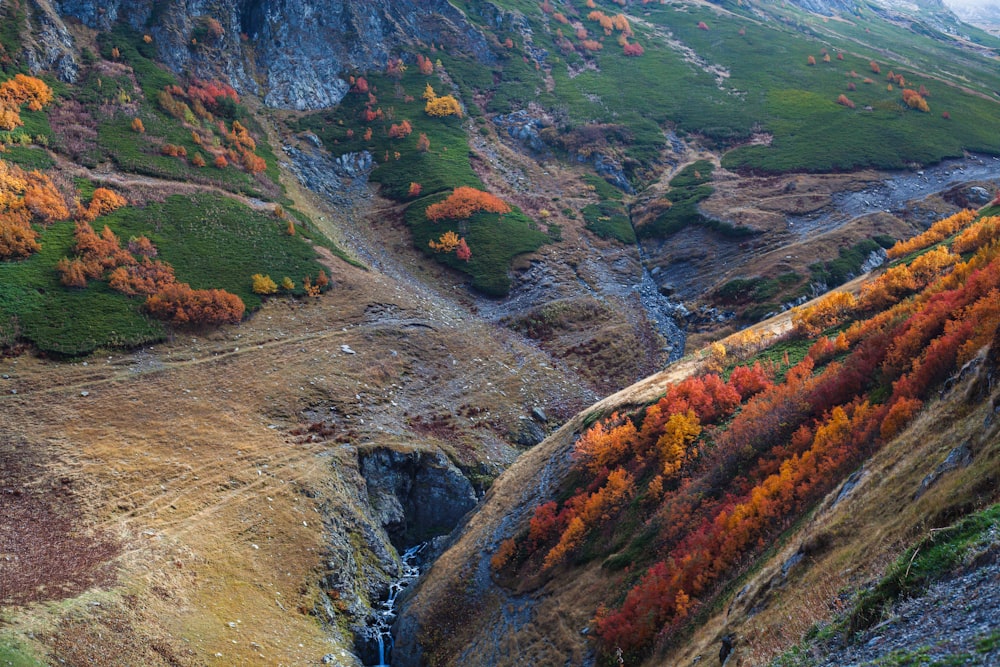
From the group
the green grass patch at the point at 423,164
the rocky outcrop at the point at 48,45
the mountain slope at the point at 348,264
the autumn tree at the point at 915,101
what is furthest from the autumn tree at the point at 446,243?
the autumn tree at the point at 915,101

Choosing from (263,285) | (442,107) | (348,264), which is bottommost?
(263,285)

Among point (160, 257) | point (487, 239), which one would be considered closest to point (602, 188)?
point (487, 239)

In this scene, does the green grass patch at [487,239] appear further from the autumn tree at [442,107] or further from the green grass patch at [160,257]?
the autumn tree at [442,107]

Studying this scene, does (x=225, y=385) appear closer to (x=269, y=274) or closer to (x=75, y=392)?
(x=75, y=392)

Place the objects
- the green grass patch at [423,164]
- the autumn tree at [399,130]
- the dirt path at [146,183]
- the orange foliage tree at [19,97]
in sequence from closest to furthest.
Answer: the orange foliage tree at [19,97] < the dirt path at [146,183] < the green grass patch at [423,164] < the autumn tree at [399,130]

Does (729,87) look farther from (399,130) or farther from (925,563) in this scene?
(925,563)

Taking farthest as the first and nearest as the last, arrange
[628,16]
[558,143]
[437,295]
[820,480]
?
1. [628,16]
2. [558,143]
3. [437,295]
4. [820,480]

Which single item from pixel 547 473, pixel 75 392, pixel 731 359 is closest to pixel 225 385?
pixel 75 392
